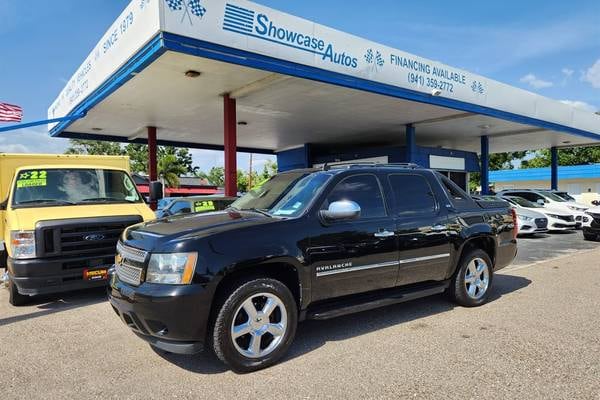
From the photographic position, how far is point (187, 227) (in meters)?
4.12

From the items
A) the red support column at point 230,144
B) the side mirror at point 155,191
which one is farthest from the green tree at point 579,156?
the side mirror at point 155,191

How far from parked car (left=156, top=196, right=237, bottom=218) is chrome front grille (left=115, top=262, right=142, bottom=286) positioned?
5.38m

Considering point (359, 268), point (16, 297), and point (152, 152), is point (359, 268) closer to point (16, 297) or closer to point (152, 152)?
point (16, 297)

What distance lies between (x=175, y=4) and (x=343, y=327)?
6403 mm

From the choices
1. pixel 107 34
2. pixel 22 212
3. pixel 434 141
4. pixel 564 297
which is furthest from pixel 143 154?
pixel 564 297

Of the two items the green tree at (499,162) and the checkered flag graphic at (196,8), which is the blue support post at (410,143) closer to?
the checkered flag graphic at (196,8)

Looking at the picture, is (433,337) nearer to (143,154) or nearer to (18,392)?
(18,392)

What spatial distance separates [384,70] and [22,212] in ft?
29.8

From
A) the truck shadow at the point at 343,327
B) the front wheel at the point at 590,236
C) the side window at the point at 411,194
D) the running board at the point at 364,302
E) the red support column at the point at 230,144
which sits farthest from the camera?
the front wheel at the point at 590,236

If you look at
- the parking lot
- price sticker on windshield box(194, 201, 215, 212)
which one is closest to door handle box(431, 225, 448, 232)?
the parking lot

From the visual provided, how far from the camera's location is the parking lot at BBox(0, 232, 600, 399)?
11.7ft

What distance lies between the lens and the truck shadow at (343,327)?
4148 mm

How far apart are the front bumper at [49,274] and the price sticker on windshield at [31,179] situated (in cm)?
148

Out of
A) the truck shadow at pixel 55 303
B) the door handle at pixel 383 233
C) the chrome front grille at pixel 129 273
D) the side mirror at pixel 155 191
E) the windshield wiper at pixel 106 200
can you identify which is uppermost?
the side mirror at pixel 155 191
